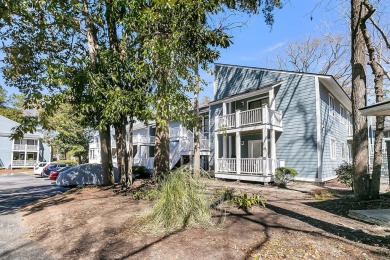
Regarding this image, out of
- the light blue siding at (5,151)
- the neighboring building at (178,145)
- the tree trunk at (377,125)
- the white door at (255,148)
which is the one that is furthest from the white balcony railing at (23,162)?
the tree trunk at (377,125)

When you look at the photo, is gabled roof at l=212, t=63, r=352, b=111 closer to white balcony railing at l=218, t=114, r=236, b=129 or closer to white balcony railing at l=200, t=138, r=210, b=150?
white balcony railing at l=218, t=114, r=236, b=129

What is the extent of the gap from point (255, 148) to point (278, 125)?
261 cm

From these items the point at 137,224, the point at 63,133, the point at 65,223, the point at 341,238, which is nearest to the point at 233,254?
the point at 341,238

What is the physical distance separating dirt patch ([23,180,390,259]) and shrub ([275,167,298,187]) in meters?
6.79

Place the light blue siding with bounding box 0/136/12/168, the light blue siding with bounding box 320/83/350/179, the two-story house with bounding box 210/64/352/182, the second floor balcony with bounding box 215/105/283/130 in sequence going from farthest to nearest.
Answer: the light blue siding with bounding box 0/136/12/168 < the light blue siding with bounding box 320/83/350/179 < the second floor balcony with bounding box 215/105/283/130 < the two-story house with bounding box 210/64/352/182

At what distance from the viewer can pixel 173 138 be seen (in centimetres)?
2462

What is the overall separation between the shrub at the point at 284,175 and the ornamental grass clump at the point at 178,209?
9549 millimetres

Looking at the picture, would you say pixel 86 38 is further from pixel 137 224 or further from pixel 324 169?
pixel 324 169

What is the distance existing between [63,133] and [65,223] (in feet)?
100

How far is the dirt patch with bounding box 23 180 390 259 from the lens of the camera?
4.17 meters

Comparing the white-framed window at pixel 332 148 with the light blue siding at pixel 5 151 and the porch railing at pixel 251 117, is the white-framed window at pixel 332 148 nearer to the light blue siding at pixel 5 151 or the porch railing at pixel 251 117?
the porch railing at pixel 251 117

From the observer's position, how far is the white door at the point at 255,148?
1789cm

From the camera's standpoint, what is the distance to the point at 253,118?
16.4 metres

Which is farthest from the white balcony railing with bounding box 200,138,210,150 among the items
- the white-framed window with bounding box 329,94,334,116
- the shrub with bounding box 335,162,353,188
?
the shrub with bounding box 335,162,353,188
